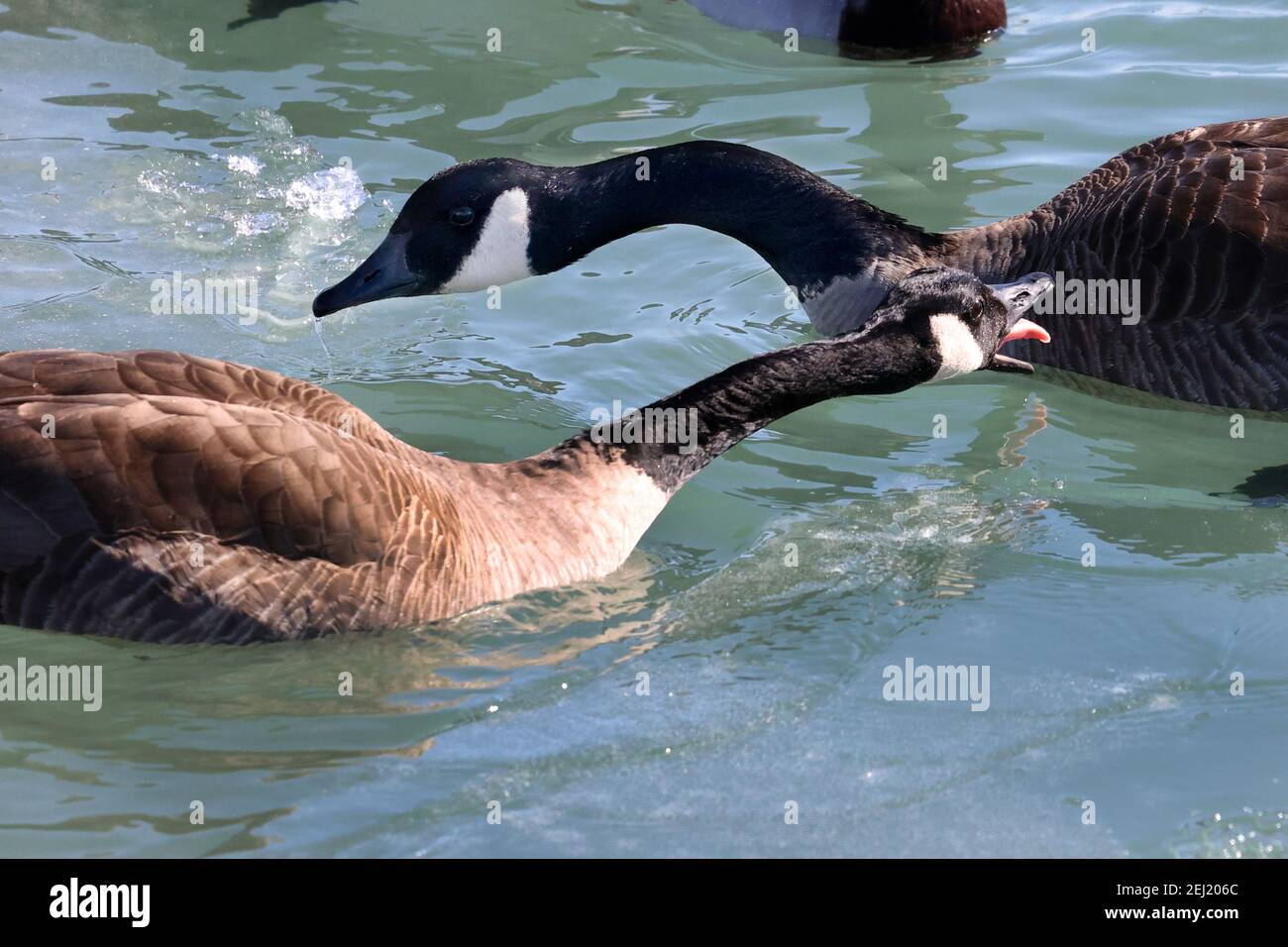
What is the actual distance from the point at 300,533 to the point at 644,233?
490cm

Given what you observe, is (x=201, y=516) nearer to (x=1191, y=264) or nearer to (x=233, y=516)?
(x=233, y=516)

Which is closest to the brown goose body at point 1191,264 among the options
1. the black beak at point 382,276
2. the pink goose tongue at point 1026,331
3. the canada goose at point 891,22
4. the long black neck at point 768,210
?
the pink goose tongue at point 1026,331

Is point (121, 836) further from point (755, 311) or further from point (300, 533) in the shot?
point (755, 311)

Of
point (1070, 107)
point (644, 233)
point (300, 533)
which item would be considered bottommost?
point (300, 533)

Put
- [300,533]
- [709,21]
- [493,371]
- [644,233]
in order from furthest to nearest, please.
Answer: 1. [709,21]
2. [644,233]
3. [493,371]
4. [300,533]

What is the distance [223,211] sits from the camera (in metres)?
10.0

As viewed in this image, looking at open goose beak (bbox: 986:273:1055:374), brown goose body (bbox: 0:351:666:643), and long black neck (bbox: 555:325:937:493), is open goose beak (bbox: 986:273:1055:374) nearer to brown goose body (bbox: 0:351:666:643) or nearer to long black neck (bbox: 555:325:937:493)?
long black neck (bbox: 555:325:937:493)

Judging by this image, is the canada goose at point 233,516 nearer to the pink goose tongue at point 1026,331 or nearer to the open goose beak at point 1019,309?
the open goose beak at point 1019,309

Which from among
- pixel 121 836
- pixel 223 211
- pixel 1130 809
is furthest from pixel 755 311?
pixel 121 836

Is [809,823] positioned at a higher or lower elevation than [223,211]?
lower

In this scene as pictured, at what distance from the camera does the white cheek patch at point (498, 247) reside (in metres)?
8.05

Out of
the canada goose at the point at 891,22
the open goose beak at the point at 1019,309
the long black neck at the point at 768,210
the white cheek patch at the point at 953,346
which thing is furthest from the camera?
the canada goose at the point at 891,22

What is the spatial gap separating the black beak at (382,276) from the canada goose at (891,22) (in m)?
5.54
